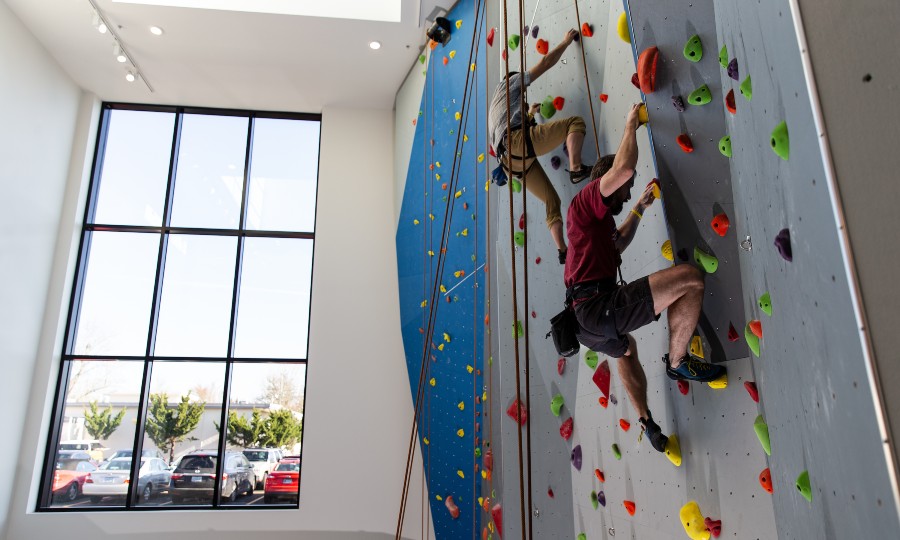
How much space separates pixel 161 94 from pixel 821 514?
6.77 metres

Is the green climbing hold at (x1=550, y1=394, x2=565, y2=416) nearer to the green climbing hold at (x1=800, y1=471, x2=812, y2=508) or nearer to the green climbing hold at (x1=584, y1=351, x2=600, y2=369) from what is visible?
the green climbing hold at (x1=584, y1=351, x2=600, y2=369)

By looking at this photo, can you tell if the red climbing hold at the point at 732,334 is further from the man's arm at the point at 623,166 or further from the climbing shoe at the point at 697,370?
the man's arm at the point at 623,166

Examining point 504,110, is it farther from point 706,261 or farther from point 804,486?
point 804,486

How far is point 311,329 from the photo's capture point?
5.96 meters

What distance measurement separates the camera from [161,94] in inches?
253

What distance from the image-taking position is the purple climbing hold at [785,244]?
1089 millimetres

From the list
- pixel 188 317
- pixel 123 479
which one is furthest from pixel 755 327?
pixel 123 479

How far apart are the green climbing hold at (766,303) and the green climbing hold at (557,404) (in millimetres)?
1456

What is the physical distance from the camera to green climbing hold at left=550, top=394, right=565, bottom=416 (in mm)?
2719

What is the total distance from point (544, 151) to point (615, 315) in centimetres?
96

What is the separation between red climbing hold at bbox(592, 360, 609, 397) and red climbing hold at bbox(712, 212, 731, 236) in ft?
2.50

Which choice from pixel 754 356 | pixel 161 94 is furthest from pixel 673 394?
pixel 161 94

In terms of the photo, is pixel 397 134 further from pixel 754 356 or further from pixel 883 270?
pixel 883 270

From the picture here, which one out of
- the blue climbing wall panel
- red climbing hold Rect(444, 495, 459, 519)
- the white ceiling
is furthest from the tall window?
red climbing hold Rect(444, 495, 459, 519)
